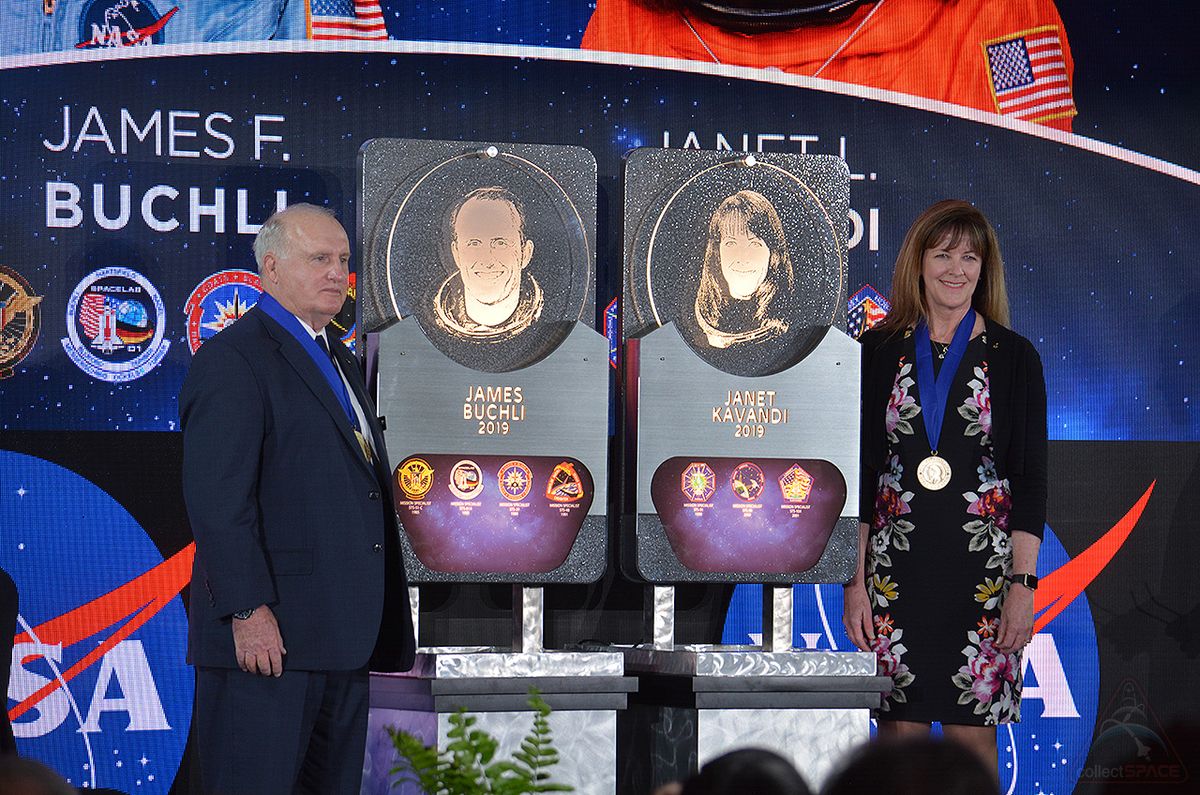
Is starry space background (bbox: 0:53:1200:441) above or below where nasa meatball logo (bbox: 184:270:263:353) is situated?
above

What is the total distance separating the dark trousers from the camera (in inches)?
130

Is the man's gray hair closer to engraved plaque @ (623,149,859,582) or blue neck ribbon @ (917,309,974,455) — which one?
engraved plaque @ (623,149,859,582)

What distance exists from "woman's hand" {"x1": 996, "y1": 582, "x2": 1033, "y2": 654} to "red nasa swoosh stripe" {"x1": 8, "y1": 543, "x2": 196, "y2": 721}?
6.83 feet

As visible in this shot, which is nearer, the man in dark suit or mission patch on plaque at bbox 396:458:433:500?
the man in dark suit

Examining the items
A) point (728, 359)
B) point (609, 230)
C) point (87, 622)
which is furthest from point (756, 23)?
point (87, 622)

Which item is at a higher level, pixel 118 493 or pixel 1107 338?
pixel 1107 338

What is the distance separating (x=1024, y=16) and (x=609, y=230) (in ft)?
4.68

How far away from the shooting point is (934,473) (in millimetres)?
3828

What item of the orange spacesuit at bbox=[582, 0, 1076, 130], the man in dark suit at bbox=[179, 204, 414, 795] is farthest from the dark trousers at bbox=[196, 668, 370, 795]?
the orange spacesuit at bbox=[582, 0, 1076, 130]

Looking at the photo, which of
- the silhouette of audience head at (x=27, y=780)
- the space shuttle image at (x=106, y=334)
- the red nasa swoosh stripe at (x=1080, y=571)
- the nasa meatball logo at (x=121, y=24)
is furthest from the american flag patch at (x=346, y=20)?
the silhouette of audience head at (x=27, y=780)

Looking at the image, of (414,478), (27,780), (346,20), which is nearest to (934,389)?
(414,478)

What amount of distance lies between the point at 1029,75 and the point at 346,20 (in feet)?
6.52

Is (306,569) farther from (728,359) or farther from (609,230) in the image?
(609,230)

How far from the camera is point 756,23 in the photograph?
15.5 feet
